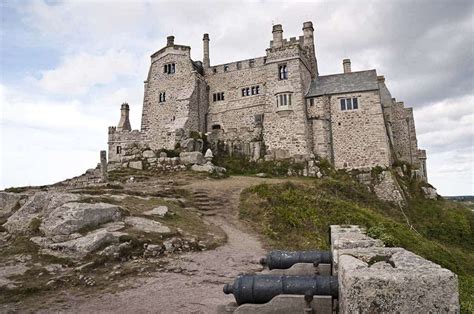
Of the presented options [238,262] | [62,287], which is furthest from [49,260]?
[238,262]

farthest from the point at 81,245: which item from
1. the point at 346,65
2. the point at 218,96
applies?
the point at 346,65

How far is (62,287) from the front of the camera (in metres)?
10.8

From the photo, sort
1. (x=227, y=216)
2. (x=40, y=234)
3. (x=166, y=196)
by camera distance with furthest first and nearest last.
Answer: (x=166, y=196), (x=227, y=216), (x=40, y=234)

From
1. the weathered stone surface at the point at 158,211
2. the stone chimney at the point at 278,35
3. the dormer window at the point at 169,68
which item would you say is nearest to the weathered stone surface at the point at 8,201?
the weathered stone surface at the point at 158,211

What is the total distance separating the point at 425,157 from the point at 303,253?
3536 centimetres

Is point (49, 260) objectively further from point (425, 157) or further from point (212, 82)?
point (425, 157)

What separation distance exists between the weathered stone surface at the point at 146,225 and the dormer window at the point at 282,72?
73.7 feet

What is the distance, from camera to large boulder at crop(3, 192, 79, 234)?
15.8m

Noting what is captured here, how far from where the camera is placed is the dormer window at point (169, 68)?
38688 millimetres

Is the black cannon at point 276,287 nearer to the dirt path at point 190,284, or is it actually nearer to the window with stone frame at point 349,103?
the dirt path at point 190,284

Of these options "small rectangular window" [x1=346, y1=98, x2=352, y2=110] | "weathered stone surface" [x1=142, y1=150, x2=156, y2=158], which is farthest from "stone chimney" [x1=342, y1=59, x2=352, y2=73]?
"weathered stone surface" [x1=142, y1=150, x2=156, y2=158]

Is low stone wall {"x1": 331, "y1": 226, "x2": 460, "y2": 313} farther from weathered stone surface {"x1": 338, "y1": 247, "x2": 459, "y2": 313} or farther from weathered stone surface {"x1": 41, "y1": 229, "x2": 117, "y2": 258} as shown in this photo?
weathered stone surface {"x1": 41, "y1": 229, "x2": 117, "y2": 258}

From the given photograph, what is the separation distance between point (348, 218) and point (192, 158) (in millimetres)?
16095

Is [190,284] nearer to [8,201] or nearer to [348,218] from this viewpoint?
[348,218]
